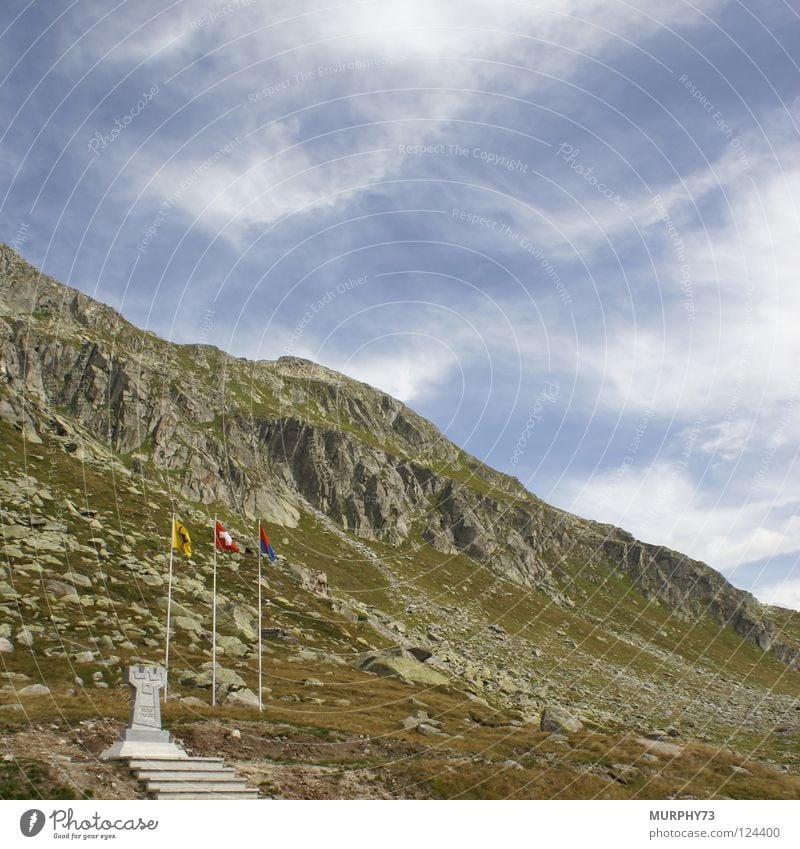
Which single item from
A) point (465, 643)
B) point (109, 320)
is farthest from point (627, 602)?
point (109, 320)

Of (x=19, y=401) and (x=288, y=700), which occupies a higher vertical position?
(x=19, y=401)

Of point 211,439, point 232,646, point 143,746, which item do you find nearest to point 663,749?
point 143,746

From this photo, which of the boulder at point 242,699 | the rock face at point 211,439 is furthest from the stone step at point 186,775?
the rock face at point 211,439

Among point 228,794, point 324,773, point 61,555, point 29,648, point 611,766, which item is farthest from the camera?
point 61,555

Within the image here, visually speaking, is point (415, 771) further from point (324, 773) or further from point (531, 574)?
point (531, 574)

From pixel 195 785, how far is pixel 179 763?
1419mm

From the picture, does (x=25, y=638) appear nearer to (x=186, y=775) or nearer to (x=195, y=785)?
(x=186, y=775)

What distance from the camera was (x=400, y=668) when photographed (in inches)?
2306

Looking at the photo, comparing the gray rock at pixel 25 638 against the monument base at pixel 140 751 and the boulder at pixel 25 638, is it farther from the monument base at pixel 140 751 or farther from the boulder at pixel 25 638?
the monument base at pixel 140 751

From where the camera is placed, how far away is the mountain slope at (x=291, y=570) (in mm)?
48406

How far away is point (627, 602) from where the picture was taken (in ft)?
634

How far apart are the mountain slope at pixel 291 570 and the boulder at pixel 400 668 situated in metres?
1.53
